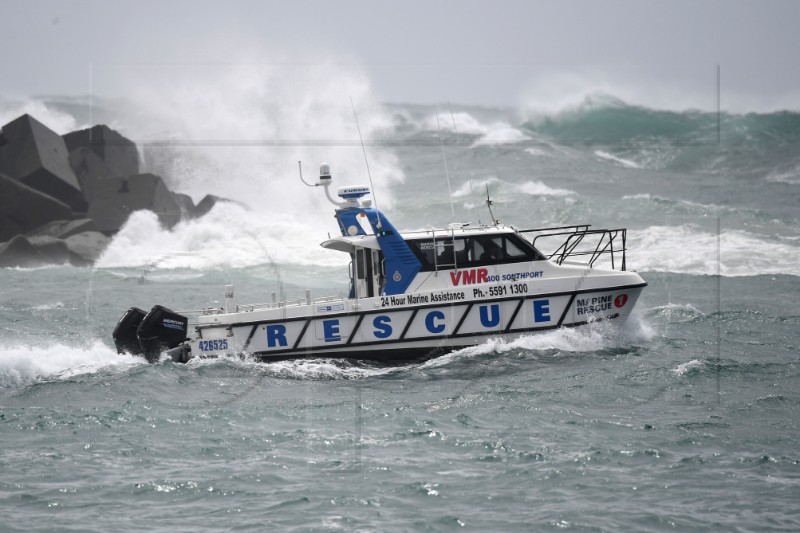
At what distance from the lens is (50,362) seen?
1430 cm

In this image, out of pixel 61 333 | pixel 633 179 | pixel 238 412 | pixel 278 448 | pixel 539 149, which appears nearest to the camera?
pixel 278 448

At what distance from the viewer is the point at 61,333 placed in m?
18.3

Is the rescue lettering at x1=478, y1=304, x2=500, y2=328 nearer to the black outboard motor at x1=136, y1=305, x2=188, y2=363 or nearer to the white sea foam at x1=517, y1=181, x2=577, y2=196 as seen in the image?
the black outboard motor at x1=136, y1=305, x2=188, y2=363

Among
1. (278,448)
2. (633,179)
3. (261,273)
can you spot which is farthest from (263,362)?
(633,179)

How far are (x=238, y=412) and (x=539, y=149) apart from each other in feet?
122

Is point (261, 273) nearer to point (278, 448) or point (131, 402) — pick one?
point (131, 402)

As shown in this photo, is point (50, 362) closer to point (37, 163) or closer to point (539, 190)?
point (37, 163)

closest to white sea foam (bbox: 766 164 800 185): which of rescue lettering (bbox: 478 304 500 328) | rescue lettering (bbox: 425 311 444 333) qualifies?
rescue lettering (bbox: 478 304 500 328)

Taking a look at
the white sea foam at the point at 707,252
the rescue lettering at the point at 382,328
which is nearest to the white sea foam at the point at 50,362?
the rescue lettering at the point at 382,328

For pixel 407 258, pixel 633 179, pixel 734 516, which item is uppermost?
pixel 633 179

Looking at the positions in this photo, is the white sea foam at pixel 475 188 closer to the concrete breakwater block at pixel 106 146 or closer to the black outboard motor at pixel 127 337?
the concrete breakwater block at pixel 106 146

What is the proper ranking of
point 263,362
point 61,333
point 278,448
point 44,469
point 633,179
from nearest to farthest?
point 44,469 → point 278,448 → point 263,362 → point 61,333 → point 633,179

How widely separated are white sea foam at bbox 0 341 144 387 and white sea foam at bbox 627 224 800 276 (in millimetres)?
14864

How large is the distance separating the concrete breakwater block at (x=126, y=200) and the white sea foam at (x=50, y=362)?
18929mm
